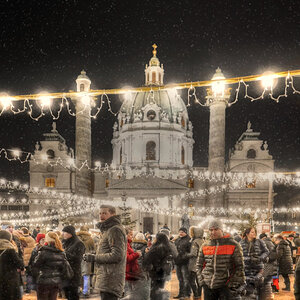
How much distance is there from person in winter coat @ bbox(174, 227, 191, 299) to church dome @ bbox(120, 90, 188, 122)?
5711 cm

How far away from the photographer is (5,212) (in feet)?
199

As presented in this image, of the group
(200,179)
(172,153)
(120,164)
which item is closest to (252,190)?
(200,179)

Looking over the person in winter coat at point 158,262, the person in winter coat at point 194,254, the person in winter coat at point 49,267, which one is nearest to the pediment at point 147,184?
the person in winter coat at point 194,254

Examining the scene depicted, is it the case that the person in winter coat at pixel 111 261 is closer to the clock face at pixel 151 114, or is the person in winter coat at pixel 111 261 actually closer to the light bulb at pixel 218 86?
the light bulb at pixel 218 86

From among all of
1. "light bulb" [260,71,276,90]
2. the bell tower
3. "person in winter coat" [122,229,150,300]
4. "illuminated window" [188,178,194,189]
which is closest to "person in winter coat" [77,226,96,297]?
"person in winter coat" [122,229,150,300]

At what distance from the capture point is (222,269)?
17.5ft

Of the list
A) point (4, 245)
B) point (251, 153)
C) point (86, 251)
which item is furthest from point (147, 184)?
point (4, 245)

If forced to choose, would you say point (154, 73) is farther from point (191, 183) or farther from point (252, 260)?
point (252, 260)

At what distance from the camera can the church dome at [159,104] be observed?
6725 centimetres

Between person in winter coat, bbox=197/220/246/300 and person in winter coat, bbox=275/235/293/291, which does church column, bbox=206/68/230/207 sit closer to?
person in winter coat, bbox=275/235/293/291

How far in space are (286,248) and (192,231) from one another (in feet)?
13.0

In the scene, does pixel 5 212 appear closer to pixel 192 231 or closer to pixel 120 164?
pixel 120 164

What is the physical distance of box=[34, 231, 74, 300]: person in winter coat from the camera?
20.2ft

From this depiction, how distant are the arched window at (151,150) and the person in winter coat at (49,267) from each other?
57.0m
